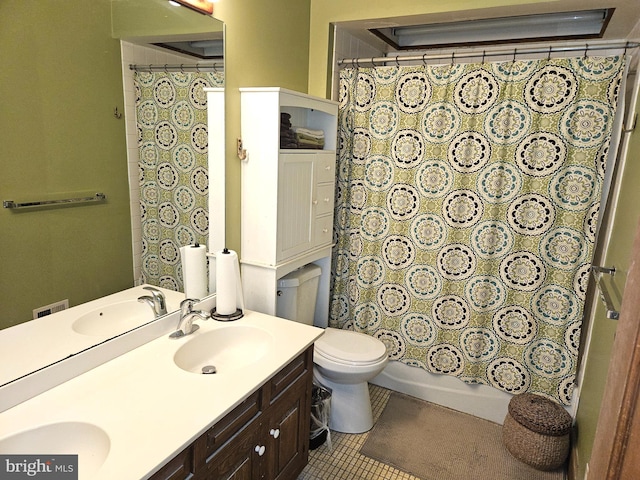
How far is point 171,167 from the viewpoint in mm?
1706

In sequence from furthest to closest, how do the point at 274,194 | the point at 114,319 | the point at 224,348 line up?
the point at 274,194 → the point at 224,348 → the point at 114,319

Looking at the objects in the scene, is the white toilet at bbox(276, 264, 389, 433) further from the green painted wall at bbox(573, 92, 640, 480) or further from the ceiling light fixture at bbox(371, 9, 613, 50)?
the ceiling light fixture at bbox(371, 9, 613, 50)

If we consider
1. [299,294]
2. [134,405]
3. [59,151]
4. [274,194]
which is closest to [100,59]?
[59,151]

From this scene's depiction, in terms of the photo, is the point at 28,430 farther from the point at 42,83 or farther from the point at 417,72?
Result: the point at 417,72

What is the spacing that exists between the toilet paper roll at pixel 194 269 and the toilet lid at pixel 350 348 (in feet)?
2.41

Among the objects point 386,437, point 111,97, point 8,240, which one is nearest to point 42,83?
point 111,97

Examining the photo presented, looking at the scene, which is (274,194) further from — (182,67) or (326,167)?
(182,67)

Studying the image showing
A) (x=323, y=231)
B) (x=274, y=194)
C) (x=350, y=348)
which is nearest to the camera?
(x=274, y=194)

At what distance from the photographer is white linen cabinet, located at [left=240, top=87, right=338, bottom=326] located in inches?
80.4

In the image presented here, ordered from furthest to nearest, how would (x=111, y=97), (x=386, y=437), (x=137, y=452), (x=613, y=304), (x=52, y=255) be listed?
(x=386, y=437) → (x=613, y=304) → (x=111, y=97) → (x=52, y=255) → (x=137, y=452)

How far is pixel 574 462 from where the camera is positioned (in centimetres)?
207

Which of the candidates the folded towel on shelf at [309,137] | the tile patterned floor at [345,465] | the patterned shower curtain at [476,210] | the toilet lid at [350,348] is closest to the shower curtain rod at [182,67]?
the folded towel on shelf at [309,137]

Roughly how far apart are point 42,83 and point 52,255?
0.50m

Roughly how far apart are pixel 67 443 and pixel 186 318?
631 millimetres
